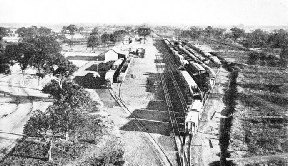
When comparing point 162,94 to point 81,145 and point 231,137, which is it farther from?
point 81,145

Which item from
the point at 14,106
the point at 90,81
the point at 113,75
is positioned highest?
the point at 113,75

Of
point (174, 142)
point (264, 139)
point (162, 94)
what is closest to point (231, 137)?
point (264, 139)

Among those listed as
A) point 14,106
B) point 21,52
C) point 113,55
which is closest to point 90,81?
point 21,52

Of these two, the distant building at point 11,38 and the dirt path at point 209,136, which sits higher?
the distant building at point 11,38

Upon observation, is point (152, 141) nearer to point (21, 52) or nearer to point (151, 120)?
point (151, 120)

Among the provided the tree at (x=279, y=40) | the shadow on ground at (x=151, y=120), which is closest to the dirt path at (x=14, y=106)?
the shadow on ground at (x=151, y=120)

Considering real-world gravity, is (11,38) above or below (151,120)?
above

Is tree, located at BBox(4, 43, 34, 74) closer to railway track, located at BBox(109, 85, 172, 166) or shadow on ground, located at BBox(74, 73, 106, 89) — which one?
shadow on ground, located at BBox(74, 73, 106, 89)

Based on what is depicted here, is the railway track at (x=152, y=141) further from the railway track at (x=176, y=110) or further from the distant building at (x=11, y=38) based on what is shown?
the distant building at (x=11, y=38)
